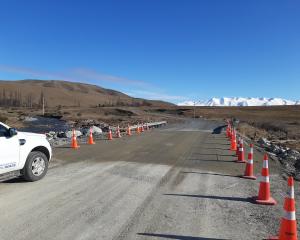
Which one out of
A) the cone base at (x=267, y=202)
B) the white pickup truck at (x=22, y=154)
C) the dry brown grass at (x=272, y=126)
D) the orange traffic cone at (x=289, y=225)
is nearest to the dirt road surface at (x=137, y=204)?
the cone base at (x=267, y=202)

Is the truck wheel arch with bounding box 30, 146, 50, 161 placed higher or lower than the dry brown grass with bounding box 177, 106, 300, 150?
higher

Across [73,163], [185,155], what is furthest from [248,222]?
[185,155]

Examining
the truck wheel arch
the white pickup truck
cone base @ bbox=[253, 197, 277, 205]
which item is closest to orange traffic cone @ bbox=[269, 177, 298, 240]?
cone base @ bbox=[253, 197, 277, 205]

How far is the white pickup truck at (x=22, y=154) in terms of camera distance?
326 inches

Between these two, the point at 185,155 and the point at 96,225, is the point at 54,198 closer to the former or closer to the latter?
the point at 96,225

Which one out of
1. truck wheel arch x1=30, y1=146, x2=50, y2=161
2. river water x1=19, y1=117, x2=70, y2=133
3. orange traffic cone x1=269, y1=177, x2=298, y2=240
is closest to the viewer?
orange traffic cone x1=269, y1=177, x2=298, y2=240

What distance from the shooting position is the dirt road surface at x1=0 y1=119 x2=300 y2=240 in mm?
5801

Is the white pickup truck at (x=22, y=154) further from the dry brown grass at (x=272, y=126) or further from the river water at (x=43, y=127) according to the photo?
the river water at (x=43, y=127)

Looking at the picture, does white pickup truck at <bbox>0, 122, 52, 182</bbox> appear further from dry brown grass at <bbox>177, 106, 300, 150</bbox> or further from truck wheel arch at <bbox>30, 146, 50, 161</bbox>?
dry brown grass at <bbox>177, 106, 300, 150</bbox>

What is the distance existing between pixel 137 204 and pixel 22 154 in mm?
3088

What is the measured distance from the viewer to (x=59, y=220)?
6230 millimetres

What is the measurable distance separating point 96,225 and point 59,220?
2.15 ft

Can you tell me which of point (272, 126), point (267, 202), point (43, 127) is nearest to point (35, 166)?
point (267, 202)

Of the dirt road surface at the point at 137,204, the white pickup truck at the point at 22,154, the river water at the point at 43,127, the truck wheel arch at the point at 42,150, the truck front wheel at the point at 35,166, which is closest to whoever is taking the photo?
the dirt road surface at the point at 137,204
